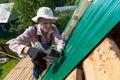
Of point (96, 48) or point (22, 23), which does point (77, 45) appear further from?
point (22, 23)

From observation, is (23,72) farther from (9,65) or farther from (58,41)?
(9,65)

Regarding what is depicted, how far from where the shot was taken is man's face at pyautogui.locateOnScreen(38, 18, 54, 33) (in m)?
3.13

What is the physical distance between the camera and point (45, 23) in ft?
10.4

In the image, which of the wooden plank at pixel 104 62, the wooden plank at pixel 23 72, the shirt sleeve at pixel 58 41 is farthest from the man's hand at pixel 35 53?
the wooden plank at pixel 23 72

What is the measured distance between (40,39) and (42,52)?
0.53 metres

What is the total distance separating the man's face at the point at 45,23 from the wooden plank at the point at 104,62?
101 centimetres

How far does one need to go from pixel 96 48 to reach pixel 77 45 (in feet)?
1.68

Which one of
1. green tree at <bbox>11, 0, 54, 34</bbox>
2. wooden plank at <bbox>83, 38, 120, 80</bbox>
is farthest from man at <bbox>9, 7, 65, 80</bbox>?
green tree at <bbox>11, 0, 54, 34</bbox>

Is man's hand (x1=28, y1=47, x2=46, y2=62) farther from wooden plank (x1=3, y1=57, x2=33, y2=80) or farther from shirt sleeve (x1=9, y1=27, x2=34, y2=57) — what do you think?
wooden plank (x1=3, y1=57, x2=33, y2=80)

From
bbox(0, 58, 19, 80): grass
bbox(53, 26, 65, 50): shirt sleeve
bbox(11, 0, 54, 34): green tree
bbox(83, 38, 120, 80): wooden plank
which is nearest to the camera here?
bbox(83, 38, 120, 80): wooden plank

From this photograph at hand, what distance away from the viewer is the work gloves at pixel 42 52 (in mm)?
Answer: 2864

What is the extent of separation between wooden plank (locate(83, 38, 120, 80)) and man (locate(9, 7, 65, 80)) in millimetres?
782

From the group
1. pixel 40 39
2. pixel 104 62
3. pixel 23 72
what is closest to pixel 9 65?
pixel 23 72

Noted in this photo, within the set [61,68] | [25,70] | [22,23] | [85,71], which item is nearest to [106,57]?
[85,71]
